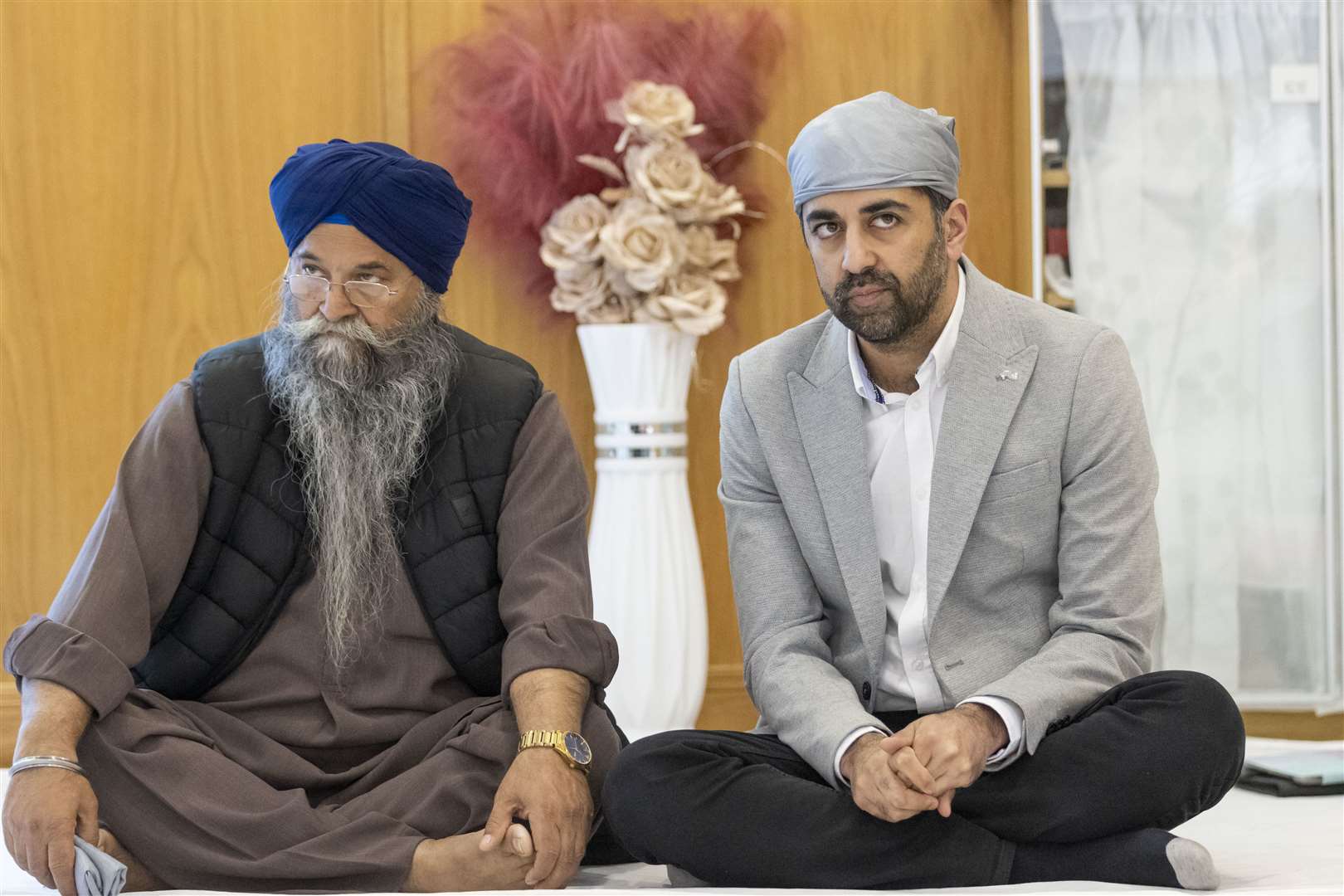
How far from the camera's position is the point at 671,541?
12.1 ft

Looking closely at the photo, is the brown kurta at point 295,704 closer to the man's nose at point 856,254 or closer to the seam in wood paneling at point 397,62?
the man's nose at point 856,254

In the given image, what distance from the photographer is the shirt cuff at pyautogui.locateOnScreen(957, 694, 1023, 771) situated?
6.91 feet

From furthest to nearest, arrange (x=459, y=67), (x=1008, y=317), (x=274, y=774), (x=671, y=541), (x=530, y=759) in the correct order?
(x=459, y=67)
(x=671, y=541)
(x=1008, y=317)
(x=274, y=774)
(x=530, y=759)

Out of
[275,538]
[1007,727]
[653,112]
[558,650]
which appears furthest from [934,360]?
[653,112]

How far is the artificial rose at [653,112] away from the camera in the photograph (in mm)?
3643

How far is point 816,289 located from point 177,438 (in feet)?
7.17

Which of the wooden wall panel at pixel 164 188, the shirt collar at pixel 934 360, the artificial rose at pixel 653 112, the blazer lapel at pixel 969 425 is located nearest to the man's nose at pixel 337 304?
the shirt collar at pixel 934 360

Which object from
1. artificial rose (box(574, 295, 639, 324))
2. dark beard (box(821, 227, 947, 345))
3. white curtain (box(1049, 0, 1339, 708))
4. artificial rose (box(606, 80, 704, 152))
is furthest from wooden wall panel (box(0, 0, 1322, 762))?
dark beard (box(821, 227, 947, 345))

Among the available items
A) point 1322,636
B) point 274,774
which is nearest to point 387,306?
point 274,774

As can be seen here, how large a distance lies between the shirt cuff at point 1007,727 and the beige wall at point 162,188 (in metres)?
2.10

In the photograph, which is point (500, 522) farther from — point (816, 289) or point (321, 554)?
point (816, 289)

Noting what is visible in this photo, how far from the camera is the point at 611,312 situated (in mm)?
3688

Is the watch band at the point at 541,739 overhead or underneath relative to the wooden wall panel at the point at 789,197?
underneath

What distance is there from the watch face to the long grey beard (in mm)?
434
